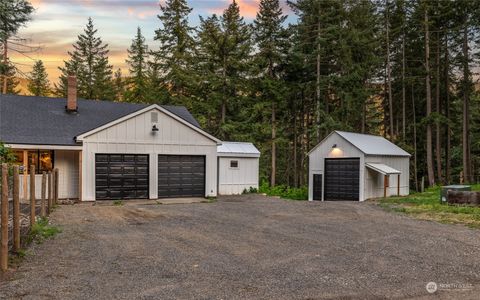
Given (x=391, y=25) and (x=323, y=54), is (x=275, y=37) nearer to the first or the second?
(x=323, y=54)

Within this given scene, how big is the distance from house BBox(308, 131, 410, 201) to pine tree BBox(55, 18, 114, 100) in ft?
95.0

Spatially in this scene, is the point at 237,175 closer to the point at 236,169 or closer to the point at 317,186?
the point at 236,169

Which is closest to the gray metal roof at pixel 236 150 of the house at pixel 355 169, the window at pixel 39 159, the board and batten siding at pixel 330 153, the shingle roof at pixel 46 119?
the board and batten siding at pixel 330 153

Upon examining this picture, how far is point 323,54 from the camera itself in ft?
104

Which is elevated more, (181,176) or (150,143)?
(150,143)

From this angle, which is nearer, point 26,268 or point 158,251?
point 26,268

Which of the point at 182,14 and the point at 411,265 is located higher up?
the point at 182,14

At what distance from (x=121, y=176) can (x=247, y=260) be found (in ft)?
39.4

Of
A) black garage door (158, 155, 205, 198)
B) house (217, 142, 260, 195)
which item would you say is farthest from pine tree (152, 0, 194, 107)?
black garage door (158, 155, 205, 198)

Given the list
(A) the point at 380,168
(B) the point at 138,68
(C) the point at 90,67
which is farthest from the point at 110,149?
(C) the point at 90,67

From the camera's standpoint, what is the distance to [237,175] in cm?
2355

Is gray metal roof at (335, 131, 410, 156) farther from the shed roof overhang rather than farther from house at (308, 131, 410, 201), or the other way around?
the shed roof overhang

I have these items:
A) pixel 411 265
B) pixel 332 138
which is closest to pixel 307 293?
pixel 411 265

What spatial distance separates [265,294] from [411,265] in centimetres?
318
